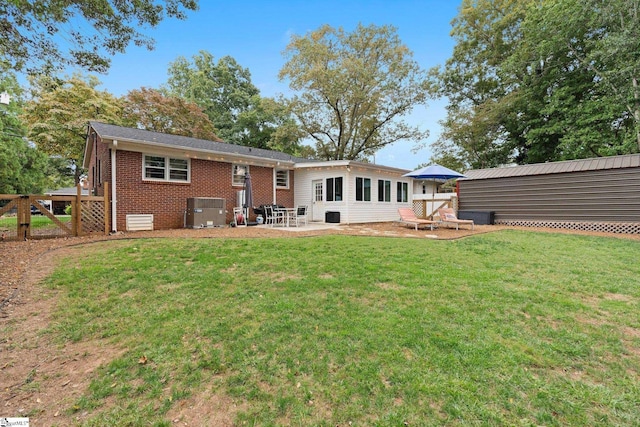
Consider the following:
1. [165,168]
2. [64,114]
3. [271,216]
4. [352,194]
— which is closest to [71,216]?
[165,168]

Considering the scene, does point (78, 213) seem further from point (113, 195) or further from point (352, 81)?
point (352, 81)

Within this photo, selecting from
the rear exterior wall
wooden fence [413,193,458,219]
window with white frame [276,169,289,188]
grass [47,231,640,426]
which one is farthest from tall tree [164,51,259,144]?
grass [47,231,640,426]

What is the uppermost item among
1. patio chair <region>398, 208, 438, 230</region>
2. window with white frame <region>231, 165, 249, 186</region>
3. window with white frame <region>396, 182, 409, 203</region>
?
window with white frame <region>231, 165, 249, 186</region>

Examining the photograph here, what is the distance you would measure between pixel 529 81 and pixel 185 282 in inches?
910

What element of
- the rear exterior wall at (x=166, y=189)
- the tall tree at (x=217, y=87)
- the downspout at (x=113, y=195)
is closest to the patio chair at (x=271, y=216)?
the rear exterior wall at (x=166, y=189)

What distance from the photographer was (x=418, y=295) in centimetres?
359

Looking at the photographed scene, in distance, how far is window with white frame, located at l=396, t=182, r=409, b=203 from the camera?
49.9ft

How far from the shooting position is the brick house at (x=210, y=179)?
913cm

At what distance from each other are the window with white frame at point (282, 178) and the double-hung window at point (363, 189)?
3501 mm

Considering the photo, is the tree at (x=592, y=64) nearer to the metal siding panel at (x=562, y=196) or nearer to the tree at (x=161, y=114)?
the metal siding panel at (x=562, y=196)

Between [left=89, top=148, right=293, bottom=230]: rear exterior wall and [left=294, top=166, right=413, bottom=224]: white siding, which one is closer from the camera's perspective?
[left=89, top=148, right=293, bottom=230]: rear exterior wall

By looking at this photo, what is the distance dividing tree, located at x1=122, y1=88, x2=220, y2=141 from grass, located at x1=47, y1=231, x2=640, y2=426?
1921 centimetres

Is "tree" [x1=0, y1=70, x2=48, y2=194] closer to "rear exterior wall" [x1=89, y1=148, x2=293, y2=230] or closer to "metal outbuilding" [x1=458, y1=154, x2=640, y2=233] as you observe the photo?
"rear exterior wall" [x1=89, y1=148, x2=293, y2=230]

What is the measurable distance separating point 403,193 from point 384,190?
1.84 metres
